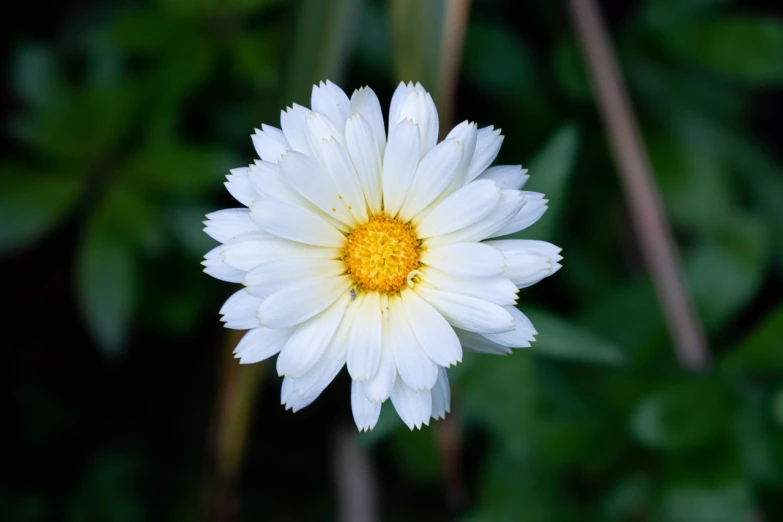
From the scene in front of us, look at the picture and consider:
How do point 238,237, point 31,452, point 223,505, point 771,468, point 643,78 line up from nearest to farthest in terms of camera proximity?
Result: 1. point 238,237
2. point 771,468
3. point 223,505
4. point 31,452
5. point 643,78

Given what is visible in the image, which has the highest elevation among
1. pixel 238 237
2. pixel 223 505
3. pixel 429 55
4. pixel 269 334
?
pixel 429 55

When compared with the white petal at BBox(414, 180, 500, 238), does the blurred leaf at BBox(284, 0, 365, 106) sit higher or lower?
higher

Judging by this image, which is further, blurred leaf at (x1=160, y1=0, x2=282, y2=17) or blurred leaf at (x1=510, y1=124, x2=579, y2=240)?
blurred leaf at (x1=160, y1=0, x2=282, y2=17)

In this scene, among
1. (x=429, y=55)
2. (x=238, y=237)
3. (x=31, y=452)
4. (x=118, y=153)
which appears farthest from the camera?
(x=31, y=452)

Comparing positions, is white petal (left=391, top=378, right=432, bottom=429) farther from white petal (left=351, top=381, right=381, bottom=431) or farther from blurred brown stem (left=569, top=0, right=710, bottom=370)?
blurred brown stem (left=569, top=0, right=710, bottom=370)

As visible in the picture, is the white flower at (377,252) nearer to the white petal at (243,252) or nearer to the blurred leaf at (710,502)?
the white petal at (243,252)

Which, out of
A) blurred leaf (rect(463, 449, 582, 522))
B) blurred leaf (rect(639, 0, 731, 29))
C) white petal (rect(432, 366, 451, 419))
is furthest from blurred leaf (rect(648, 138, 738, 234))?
white petal (rect(432, 366, 451, 419))

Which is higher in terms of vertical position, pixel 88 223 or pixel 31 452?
pixel 88 223

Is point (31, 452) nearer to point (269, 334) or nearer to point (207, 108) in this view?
point (207, 108)

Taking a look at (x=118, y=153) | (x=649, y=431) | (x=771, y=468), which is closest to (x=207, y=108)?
(x=118, y=153)
